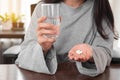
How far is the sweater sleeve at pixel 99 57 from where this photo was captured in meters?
0.90

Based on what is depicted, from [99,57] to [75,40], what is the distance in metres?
0.21

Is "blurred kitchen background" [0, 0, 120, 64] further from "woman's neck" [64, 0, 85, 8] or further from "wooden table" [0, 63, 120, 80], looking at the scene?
"wooden table" [0, 63, 120, 80]

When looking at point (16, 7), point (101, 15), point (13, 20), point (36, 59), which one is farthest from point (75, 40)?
point (16, 7)

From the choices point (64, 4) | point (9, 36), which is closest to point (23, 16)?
point (9, 36)

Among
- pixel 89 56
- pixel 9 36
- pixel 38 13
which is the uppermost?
pixel 38 13

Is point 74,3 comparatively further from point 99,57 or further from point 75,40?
point 99,57

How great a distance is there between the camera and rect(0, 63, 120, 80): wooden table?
0.83m

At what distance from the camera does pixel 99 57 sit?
37.1 inches

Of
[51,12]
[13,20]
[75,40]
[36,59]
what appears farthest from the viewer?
[13,20]

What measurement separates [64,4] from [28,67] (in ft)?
1.30

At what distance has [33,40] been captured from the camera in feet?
3.35

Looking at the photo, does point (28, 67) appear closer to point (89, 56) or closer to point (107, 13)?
point (89, 56)

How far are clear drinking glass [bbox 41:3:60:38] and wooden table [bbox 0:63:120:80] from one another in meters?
0.17

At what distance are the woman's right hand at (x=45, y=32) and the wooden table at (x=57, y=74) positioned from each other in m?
0.10
